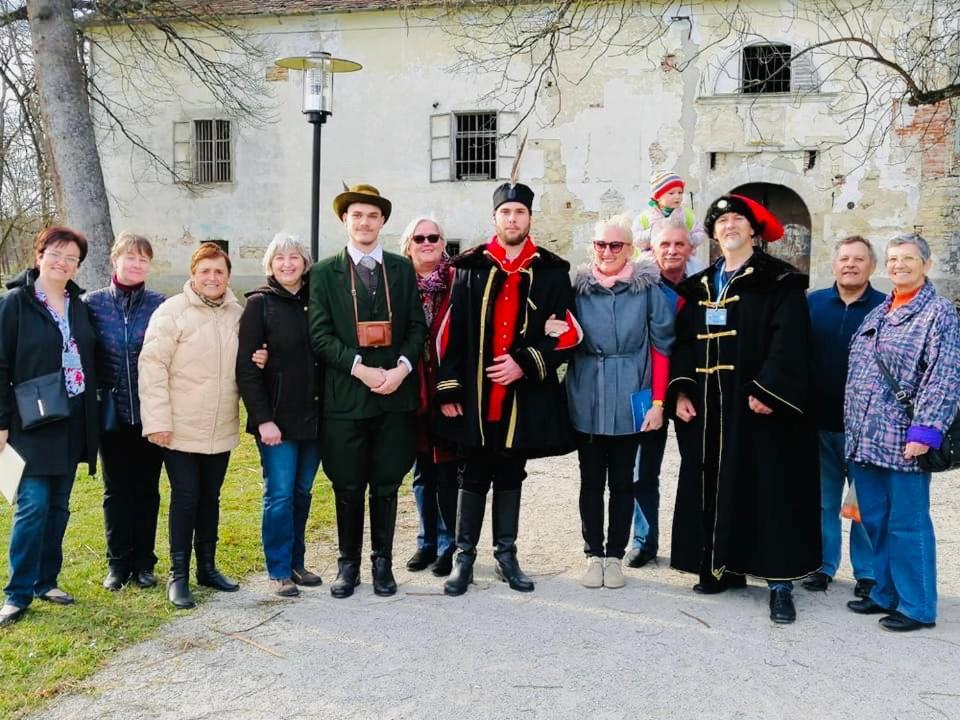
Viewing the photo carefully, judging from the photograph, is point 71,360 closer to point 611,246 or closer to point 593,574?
point 611,246

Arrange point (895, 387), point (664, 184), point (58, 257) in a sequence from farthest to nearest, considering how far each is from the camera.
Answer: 1. point (664, 184)
2. point (58, 257)
3. point (895, 387)

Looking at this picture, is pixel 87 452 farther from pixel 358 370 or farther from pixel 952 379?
pixel 952 379

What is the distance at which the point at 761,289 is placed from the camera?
4484 millimetres

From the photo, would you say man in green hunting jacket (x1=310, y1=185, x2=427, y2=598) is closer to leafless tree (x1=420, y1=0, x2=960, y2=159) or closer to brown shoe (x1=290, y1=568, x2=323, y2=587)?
brown shoe (x1=290, y1=568, x2=323, y2=587)

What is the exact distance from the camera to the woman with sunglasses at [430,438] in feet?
16.2

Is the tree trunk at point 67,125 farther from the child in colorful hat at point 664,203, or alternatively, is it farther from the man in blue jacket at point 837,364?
the man in blue jacket at point 837,364

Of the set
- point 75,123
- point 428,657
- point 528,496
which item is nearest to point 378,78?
point 75,123

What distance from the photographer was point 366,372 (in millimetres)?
4500

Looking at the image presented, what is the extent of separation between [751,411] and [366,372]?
186 cm

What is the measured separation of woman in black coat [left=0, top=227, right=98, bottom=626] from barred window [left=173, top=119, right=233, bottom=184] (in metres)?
14.4

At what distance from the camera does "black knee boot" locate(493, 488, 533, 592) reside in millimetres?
4840

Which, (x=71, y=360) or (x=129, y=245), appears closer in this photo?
(x=71, y=360)

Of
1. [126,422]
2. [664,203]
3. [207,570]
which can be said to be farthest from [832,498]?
[126,422]

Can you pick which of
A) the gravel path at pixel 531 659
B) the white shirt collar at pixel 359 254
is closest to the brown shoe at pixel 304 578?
the gravel path at pixel 531 659
